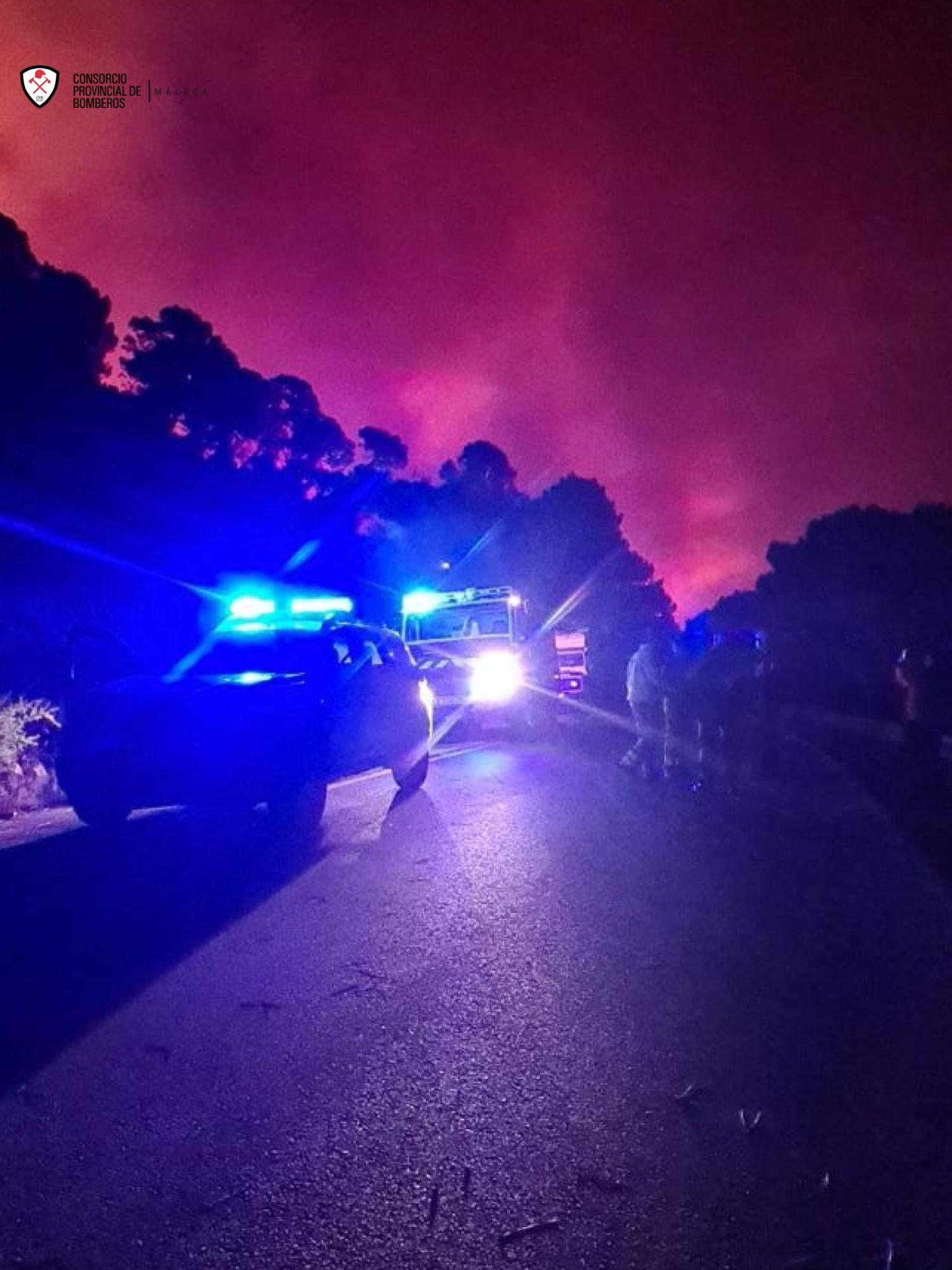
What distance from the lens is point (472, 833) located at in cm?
782

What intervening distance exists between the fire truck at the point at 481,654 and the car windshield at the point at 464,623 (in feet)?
0.04

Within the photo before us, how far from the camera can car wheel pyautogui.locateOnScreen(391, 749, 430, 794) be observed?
32.2ft

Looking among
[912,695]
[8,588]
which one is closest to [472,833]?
[912,695]

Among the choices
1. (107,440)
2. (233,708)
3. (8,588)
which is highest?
(107,440)

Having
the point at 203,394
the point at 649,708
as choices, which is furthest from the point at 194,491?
the point at 649,708

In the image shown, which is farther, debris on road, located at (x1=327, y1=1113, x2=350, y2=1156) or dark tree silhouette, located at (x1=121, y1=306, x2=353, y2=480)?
dark tree silhouette, located at (x1=121, y1=306, x2=353, y2=480)

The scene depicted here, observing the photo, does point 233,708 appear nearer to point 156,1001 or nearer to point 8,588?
point 156,1001

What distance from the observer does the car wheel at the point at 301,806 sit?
782cm

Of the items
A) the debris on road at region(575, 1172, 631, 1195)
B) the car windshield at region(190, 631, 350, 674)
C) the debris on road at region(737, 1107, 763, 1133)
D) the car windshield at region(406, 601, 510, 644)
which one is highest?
the car windshield at region(406, 601, 510, 644)

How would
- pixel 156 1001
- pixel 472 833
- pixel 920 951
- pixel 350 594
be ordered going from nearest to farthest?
pixel 156 1001
pixel 920 951
pixel 472 833
pixel 350 594

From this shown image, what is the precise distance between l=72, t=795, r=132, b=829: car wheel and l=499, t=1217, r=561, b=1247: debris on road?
242 inches

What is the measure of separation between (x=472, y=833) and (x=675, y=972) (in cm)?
344

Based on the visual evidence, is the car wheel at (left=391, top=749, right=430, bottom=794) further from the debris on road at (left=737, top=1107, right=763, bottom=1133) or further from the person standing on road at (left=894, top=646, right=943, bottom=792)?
the debris on road at (left=737, top=1107, right=763, bottom=1133)

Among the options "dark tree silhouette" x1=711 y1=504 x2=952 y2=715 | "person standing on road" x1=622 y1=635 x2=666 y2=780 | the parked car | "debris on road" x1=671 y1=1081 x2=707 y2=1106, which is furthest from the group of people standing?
"debris on road" x1=671 y1=1081 x2=707 y2=1106
